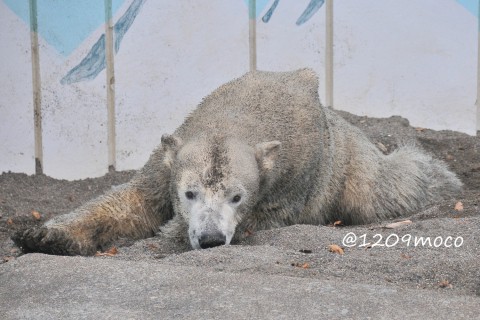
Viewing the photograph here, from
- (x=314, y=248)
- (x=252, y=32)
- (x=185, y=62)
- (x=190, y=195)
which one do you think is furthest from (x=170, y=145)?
(x=252, y=32)

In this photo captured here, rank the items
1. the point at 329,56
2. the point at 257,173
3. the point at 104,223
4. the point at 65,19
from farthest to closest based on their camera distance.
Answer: the point at 329,56
the point at 65,19
the point at 104,223
the point at 257,173

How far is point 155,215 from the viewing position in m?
6.72

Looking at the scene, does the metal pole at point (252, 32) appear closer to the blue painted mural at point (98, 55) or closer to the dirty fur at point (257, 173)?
the blue painted mural at point (98, 55)

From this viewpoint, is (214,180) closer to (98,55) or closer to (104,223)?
(104,223)

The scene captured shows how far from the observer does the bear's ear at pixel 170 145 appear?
20.6ft

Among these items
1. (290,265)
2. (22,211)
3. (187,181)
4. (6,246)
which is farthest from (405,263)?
(22,211)

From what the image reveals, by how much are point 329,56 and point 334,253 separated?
16.6 ft

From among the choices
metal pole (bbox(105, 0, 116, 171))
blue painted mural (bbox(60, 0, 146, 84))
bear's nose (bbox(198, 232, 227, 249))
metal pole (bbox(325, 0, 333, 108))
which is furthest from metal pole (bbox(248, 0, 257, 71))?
bear's nose (bbox(198, 232, 227, 249))

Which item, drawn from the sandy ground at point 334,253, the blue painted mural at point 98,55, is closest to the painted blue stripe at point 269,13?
the blue painted mural at point 98,55

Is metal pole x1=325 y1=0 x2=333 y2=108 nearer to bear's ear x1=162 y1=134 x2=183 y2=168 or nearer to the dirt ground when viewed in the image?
the dirt ground

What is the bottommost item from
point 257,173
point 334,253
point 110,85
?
point 334,253

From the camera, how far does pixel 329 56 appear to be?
10.1 m

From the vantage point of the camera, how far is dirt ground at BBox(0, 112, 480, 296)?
15.5 ft

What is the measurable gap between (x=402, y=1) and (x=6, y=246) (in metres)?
5.28
